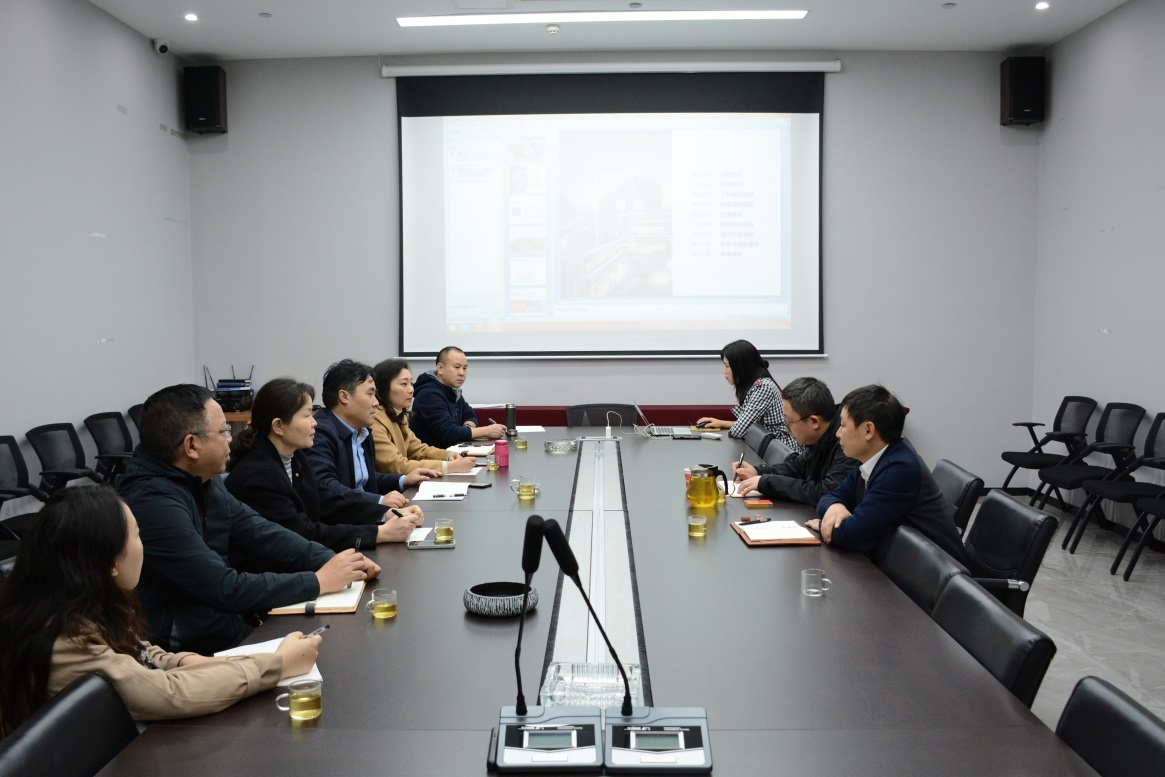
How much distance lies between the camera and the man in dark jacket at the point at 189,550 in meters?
2.36

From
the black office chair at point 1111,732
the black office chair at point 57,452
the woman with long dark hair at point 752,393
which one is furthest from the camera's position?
the woman with long dark hair at point 752,393

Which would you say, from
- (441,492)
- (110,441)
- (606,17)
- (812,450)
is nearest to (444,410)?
(441,492)

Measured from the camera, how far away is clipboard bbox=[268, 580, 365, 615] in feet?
7.45

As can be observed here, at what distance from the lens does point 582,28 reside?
668 cm

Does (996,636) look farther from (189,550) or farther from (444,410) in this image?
(444,410)

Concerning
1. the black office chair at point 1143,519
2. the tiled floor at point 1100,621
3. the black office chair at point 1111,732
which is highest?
the black office chair at point 1111,732

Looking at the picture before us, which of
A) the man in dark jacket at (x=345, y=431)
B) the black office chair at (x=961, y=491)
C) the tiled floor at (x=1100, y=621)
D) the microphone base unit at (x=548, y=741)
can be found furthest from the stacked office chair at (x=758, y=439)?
the microphone base unit at (x=548, y=741)

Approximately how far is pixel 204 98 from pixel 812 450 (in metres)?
5.77

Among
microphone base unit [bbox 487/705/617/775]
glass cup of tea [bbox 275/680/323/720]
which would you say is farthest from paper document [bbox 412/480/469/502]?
microphone base unit [bbox 487/705/617/775]

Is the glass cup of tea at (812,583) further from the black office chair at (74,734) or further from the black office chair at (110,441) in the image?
the black office chair at (110,441)

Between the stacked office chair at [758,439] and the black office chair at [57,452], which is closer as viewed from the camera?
the stacked office chair at [758,439]

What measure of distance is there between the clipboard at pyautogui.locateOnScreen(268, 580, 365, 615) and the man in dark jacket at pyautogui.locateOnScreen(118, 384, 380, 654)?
0.08 feet

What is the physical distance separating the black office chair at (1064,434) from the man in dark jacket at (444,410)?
3673 mm

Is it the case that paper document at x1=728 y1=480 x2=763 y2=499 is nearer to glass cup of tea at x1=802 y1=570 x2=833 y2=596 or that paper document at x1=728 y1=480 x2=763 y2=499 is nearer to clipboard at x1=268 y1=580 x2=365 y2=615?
glass cup of tea at x1=802 y1=570 x2=833 y2=596
